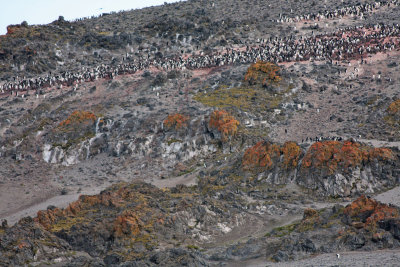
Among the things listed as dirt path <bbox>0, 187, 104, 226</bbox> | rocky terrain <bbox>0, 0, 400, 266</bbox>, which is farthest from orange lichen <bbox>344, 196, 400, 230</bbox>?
dirt path <bbox>0, 187, 104, 226</bbox>

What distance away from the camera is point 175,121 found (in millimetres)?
58156

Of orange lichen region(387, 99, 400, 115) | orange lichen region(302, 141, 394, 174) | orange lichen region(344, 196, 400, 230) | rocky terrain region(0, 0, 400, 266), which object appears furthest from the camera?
orange lichen region(387, 99, 400, 115)

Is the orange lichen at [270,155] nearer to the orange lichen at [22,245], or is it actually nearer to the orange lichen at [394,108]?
the orange lichen at [394,108]

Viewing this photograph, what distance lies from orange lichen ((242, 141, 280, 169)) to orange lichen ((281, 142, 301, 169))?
678 mm

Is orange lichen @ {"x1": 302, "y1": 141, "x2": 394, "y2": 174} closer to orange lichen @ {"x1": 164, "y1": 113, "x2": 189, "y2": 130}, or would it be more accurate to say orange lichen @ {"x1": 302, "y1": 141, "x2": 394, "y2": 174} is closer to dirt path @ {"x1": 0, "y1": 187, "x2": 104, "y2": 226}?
orange lichen @ {"x1": 164, "y1": 113, "x2": 189, "y2": 130}

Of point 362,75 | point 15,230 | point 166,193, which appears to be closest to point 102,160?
point 166,193

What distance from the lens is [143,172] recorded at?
175ft

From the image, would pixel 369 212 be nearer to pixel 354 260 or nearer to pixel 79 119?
pixel 354 260

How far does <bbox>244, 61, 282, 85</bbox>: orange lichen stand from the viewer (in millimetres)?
68125

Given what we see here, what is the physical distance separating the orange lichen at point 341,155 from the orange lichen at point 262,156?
299 cm

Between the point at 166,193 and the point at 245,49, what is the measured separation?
4662cm

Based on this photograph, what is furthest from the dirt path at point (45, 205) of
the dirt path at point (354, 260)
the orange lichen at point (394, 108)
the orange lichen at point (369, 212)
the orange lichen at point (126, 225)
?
the orange lichen at point (394, 108)

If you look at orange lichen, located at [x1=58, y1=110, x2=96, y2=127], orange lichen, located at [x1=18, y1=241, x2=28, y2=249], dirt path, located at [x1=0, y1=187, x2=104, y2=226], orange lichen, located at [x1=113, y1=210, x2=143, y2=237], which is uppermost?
orange lichen, located at [x1=58, y1=110, x2=96, y2=127]

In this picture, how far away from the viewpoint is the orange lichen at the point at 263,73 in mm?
68125
